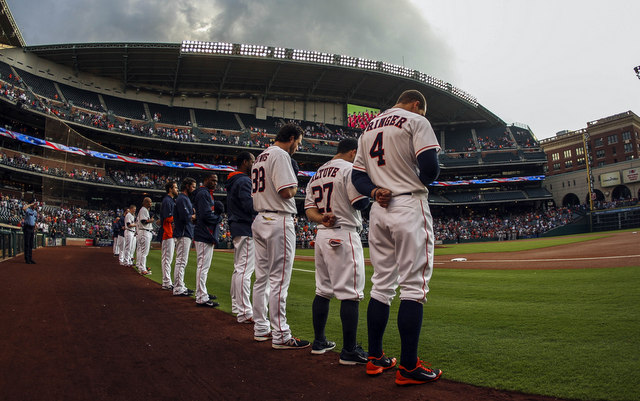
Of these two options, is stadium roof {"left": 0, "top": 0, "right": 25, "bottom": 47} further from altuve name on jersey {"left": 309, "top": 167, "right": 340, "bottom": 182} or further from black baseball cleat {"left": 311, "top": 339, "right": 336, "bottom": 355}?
black baseball cleat {"left": 311, "top": 339, "right": 336, "bottom": 355}

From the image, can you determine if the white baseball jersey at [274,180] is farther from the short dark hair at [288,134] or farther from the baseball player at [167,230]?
the baseball player at [167,230]

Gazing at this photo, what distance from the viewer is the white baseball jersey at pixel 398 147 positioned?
2.75m

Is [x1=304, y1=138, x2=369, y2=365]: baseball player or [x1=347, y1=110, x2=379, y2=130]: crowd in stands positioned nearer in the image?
[x1=304, y1=138, x2=369, y2=365]: baseball player

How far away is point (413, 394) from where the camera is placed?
239 cm

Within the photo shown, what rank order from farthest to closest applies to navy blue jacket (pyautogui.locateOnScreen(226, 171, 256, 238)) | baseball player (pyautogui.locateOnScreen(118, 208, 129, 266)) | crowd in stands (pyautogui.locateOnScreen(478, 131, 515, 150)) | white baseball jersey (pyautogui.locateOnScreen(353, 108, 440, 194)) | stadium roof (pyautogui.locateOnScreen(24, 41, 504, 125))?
crowd in stands (pyautogui.locateOnScreen(478, 131, 515, 150)), stadium roof (pyautogui.locateOnScreen(24, 41, 504, 125)), baseball player (pyautogui.locateOnScreen(118, 208, 129, 266)), navy blue jacket (pyautogui.locateOnScreen(226, 171, 256, 238)), white baseball jersey (pyautogui.locateOnScreen(353, 108, 440, 194))

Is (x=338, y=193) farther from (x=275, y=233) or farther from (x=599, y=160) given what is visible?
(x=599, y=160)

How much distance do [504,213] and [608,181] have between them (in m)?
14.3

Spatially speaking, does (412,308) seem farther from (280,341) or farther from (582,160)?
(582,160)

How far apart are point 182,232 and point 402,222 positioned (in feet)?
18.0

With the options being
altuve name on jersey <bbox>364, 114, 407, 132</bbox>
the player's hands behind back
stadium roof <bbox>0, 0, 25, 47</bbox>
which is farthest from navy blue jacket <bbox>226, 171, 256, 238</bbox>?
stadium roof <bbox>0, 0, 25, 47</bbox>

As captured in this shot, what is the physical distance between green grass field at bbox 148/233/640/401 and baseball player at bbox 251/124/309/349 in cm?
54

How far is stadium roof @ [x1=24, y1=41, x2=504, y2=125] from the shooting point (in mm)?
38750

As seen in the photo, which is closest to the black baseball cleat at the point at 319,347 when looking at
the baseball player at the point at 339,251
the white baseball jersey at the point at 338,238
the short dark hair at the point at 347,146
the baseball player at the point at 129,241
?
the baseball player at the point at 339,251

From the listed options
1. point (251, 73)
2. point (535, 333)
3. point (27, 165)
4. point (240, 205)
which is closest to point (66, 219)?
point (27, 165)
